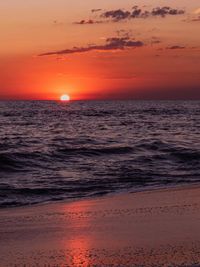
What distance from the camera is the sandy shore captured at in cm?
641

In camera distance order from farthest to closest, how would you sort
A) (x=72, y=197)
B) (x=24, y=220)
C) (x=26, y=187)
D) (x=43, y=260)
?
1. (x=26, y=187)
2. (x=72, y=197)
3. (x=24, y=220)
4. (x=43, y=260)

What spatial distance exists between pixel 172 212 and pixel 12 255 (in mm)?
3599

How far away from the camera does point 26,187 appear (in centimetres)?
1451

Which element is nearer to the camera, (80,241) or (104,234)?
(80,241)

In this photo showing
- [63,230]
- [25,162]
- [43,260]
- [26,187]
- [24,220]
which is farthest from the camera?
[25,162]

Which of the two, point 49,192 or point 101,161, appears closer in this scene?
point 49,192

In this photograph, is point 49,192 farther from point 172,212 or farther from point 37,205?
point 172,212

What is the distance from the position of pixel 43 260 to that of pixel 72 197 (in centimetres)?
689

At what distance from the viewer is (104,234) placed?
7.78 m

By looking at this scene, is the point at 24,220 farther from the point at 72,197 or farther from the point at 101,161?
the point at 101,161

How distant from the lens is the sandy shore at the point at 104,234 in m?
6.41

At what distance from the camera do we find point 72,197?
43.7ft

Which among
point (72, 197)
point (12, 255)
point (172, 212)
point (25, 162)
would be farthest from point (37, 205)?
→ point (25, 162)

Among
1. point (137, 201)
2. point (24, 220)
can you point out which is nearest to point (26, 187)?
point (137, 201)
